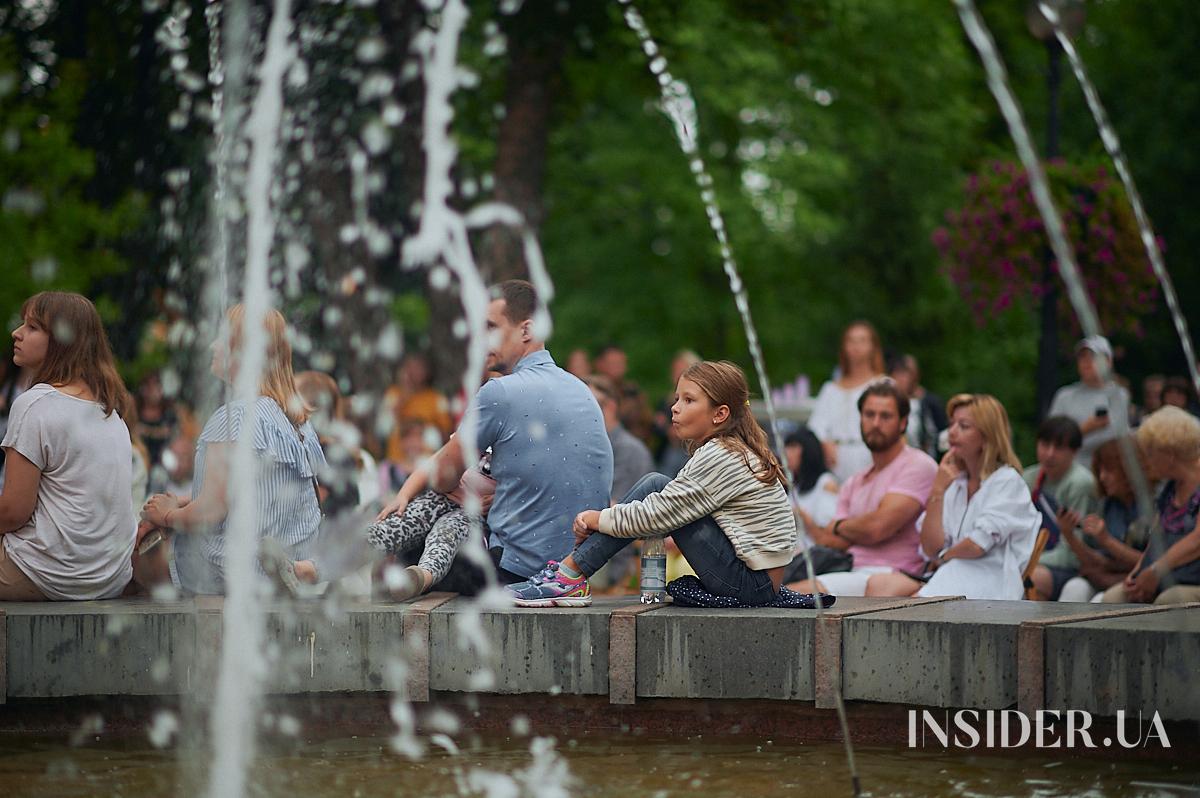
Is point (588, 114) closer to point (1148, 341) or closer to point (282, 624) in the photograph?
point (1148, 341)

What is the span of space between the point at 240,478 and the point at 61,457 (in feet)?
2.58

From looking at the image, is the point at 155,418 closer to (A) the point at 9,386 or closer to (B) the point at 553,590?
(A) the point at 9,386

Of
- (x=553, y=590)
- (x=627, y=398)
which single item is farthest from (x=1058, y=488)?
(x=627, y=398)

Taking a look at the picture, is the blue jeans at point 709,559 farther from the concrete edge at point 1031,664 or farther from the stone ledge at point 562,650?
the concrete edge at point 1031,664

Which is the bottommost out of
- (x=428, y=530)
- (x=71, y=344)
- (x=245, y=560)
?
(x=245, y=560)

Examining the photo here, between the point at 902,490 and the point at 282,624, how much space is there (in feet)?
11.6

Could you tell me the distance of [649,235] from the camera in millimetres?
29359

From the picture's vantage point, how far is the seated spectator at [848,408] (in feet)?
38.2

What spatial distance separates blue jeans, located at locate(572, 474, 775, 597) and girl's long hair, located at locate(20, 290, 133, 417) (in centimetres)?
225

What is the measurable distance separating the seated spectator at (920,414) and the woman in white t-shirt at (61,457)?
21.0ft

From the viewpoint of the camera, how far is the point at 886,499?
28.6ft

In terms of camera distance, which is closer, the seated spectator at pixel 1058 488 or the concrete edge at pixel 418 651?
the concrete edge at pixel 418 651

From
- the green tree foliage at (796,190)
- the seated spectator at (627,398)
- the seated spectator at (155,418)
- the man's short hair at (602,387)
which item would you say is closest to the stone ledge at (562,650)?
the man's short hair at (602,387)

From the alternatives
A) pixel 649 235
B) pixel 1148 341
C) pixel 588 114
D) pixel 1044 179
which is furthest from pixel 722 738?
pixel 649 235
